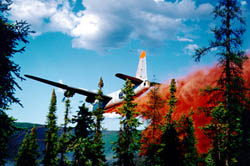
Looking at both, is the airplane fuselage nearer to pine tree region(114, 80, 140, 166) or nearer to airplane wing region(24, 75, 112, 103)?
airplane wing region(24, 75, 112, 103)

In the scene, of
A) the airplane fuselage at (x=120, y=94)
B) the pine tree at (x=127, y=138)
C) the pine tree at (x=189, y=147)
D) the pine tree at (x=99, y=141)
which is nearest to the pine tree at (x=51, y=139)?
the airplane fuselage at (x=120, y=94)

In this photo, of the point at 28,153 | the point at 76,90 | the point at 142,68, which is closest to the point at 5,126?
the point at 28,153

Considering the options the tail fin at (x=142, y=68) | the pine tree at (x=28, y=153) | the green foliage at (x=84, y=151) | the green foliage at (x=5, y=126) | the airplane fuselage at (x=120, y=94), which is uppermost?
the tail fin at (x=142, y=68)

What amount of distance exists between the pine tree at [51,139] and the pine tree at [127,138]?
19280 mm

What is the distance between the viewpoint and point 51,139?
3816 centimetres

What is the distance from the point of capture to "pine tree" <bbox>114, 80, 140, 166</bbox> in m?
20.9

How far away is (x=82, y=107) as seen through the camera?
22.4m

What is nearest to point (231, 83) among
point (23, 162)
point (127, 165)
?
point (127, 165)

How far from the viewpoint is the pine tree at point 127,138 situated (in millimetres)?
20891

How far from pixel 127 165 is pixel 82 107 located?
725 cm

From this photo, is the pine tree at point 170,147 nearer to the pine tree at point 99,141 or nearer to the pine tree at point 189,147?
the pine tree at point 189,147

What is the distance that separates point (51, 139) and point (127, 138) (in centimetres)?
2179

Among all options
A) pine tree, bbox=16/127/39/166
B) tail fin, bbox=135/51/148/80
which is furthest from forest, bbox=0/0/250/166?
tail fin, bbox=135/51/148/80

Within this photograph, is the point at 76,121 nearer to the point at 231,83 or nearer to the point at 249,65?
the point at 231,83
